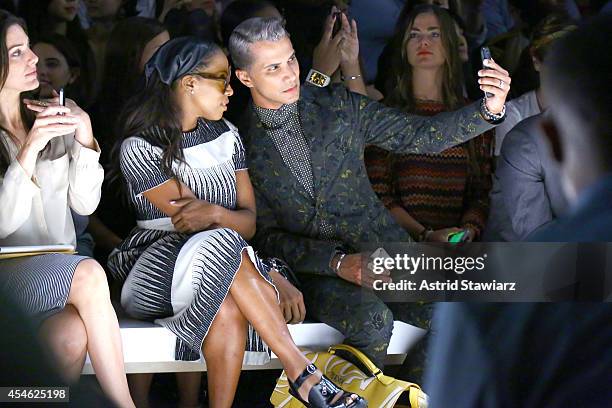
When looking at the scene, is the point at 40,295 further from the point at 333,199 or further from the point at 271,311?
the point at 333,199

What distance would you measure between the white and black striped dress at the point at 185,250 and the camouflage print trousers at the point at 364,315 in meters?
0.25

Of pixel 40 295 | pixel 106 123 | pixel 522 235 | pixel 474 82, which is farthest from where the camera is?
pixel 474 82

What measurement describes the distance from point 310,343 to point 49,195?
0.97 meters

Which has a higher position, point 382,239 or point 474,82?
point 474,82

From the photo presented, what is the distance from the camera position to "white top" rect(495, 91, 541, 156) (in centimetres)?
396

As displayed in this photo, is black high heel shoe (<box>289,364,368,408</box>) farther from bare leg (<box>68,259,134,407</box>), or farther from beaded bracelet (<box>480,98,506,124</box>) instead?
beaded bracelet (<box>480,98,506,124</box>)

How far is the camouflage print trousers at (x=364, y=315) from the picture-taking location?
3.41 metres

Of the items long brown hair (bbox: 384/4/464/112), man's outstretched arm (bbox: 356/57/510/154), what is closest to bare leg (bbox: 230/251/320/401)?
man's outstretched arm (bbox: 356/57/510/154)

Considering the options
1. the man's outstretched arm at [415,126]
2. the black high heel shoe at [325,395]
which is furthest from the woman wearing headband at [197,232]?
the man's outstretched arm at [415,126]

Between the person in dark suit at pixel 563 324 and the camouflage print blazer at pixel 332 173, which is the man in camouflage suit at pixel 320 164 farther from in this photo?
the person in dark suit at pixel 563 324

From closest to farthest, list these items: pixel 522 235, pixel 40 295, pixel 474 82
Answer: pixel 40 295
pixel 522 235
pixel 474 82

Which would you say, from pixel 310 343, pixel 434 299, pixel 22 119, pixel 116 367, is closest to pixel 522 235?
pixel 434 299

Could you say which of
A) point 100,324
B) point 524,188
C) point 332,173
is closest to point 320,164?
point 332,173

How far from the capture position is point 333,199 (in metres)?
3.63
